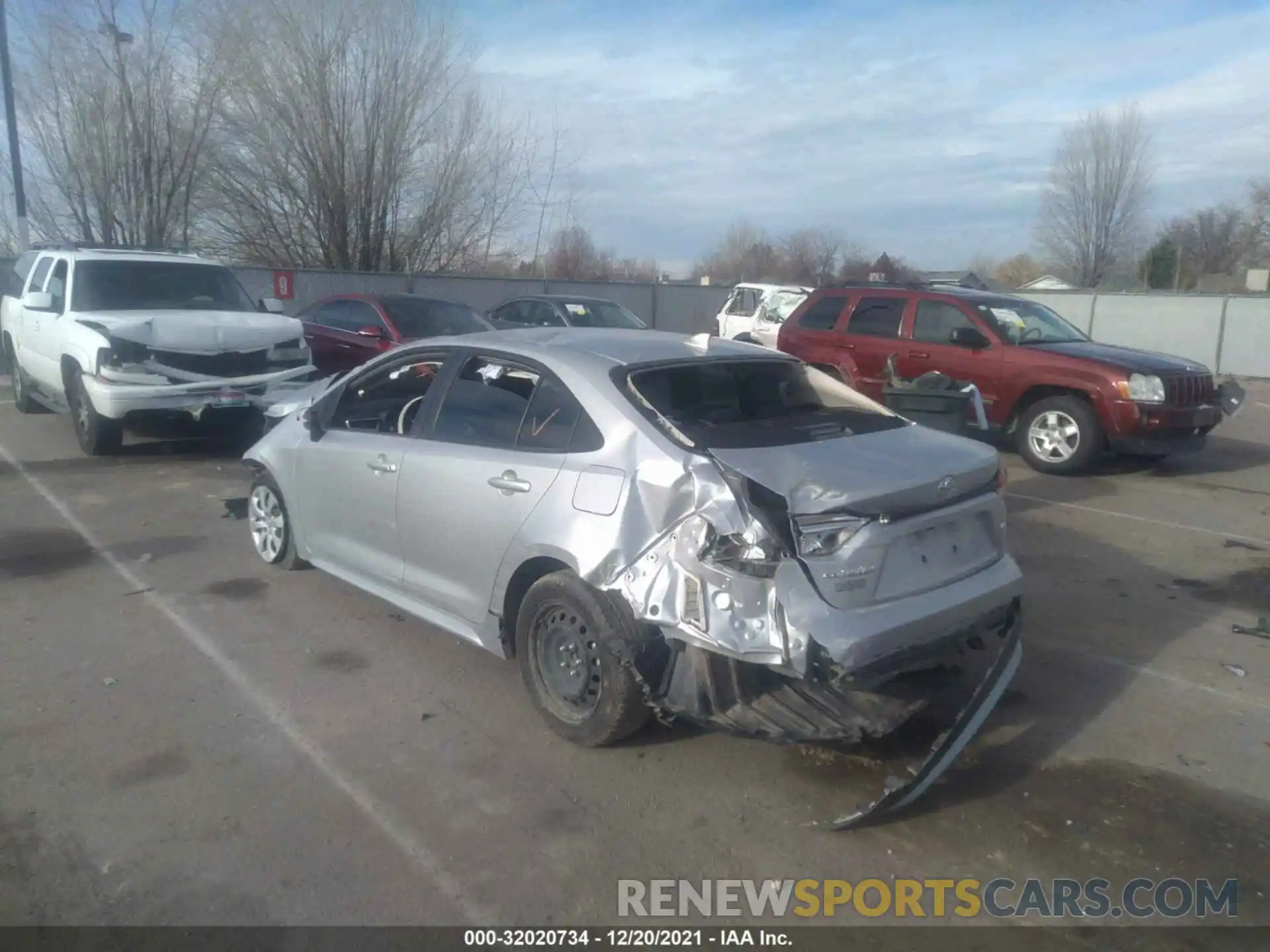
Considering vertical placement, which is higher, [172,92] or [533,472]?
[172,92]

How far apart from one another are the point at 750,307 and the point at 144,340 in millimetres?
14410

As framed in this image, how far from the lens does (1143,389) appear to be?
9805 millimetres

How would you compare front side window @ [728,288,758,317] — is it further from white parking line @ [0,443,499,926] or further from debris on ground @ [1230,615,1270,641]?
white parking line @ [0,443,499,926]

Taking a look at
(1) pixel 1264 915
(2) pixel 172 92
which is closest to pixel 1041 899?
(1) pixel 1264 915

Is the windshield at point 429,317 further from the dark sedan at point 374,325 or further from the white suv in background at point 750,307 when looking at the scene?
the white suv in background at point 750,307

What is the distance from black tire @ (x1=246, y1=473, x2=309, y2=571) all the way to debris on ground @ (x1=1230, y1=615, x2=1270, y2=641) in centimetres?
572

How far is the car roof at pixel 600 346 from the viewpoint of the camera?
455cm

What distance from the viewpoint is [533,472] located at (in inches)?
170

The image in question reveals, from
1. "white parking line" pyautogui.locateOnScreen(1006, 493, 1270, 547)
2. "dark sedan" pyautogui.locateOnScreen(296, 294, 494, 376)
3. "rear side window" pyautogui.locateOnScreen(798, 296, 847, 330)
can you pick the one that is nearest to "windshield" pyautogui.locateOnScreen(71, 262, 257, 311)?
"dark sedan" pyautogui.locateOnScreen(296, 294, 494, 376)

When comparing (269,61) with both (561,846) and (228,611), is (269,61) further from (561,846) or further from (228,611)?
(561,846)

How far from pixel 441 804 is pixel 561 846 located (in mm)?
551

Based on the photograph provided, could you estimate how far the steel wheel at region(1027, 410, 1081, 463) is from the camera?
1020cm

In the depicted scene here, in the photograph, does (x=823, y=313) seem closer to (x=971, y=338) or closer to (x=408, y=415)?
(x=971, y=338)

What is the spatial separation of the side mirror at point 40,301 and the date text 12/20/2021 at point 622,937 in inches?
382
